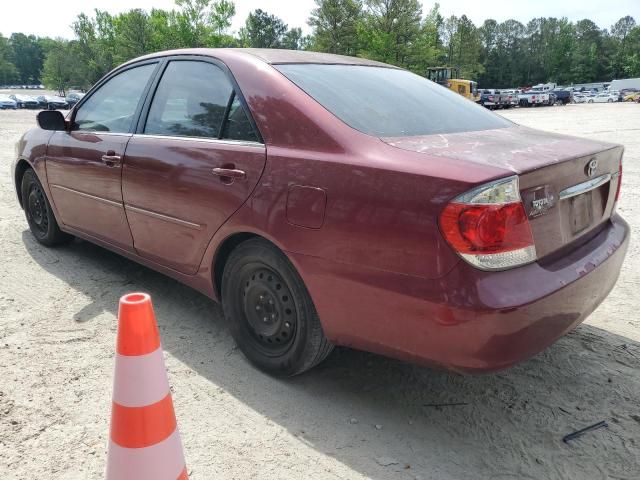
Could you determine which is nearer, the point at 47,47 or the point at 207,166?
the point at 207,166

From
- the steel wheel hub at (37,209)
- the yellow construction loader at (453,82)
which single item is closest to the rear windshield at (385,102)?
the steel wheel hub at (37,209)

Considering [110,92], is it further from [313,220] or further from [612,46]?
[612,46]

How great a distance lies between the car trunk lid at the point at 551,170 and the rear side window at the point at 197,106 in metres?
0.93

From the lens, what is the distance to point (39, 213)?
4750 millimetres

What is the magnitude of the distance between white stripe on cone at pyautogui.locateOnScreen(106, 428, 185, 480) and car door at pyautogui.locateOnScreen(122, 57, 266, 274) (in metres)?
1.31

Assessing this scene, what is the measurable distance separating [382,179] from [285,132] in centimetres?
64

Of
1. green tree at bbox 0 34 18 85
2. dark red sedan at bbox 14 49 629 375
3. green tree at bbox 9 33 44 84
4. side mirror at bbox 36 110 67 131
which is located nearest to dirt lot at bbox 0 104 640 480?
dark red sedan at bbox 14 49 629 375

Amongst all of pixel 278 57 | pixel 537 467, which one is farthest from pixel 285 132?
pixel 537 467

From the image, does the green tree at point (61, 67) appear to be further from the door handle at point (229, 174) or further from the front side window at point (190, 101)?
the door handle at point (229, 174)

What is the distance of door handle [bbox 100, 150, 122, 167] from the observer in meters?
3.41

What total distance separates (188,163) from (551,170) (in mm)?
1853

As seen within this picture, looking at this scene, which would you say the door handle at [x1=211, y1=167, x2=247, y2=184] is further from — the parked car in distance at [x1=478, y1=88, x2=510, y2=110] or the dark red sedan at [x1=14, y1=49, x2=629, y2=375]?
the parked car in distance at [x1=478, y1=88, x2=510, y2=110]

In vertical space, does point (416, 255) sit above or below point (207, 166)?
below

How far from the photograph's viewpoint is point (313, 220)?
228 cm
